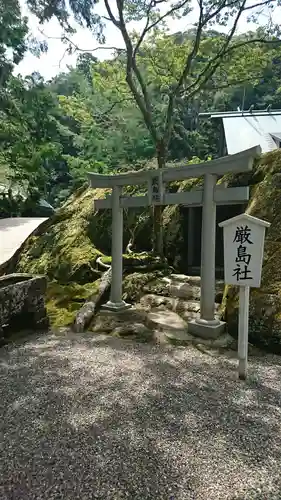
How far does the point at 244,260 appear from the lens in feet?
10.4

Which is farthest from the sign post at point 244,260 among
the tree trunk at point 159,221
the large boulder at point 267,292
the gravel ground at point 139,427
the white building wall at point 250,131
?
the white building wall at point 250,131

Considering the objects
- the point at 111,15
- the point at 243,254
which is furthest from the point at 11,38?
the point at 243,254

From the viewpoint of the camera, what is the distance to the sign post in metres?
3.09

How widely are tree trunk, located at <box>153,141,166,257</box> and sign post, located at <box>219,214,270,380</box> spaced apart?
11.9ft

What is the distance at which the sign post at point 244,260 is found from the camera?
3090 mm

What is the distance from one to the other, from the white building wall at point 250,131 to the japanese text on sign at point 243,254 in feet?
26.7

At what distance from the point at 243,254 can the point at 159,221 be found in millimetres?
3817

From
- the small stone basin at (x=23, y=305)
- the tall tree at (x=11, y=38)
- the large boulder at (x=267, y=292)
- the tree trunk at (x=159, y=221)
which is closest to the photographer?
the large boulder at (x=267, y=292)

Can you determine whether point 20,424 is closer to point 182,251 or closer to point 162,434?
point 162,434

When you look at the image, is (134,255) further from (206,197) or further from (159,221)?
(206,197)

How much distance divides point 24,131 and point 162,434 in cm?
1065

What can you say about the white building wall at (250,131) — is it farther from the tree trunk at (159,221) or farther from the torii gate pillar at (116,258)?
the torii gate pillar at (116,258)

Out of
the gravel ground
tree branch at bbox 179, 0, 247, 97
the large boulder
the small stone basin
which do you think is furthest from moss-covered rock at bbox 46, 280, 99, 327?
tree branch at bbox 179, 0, 247, 97

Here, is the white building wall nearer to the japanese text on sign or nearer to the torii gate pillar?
the torii gate pillar
